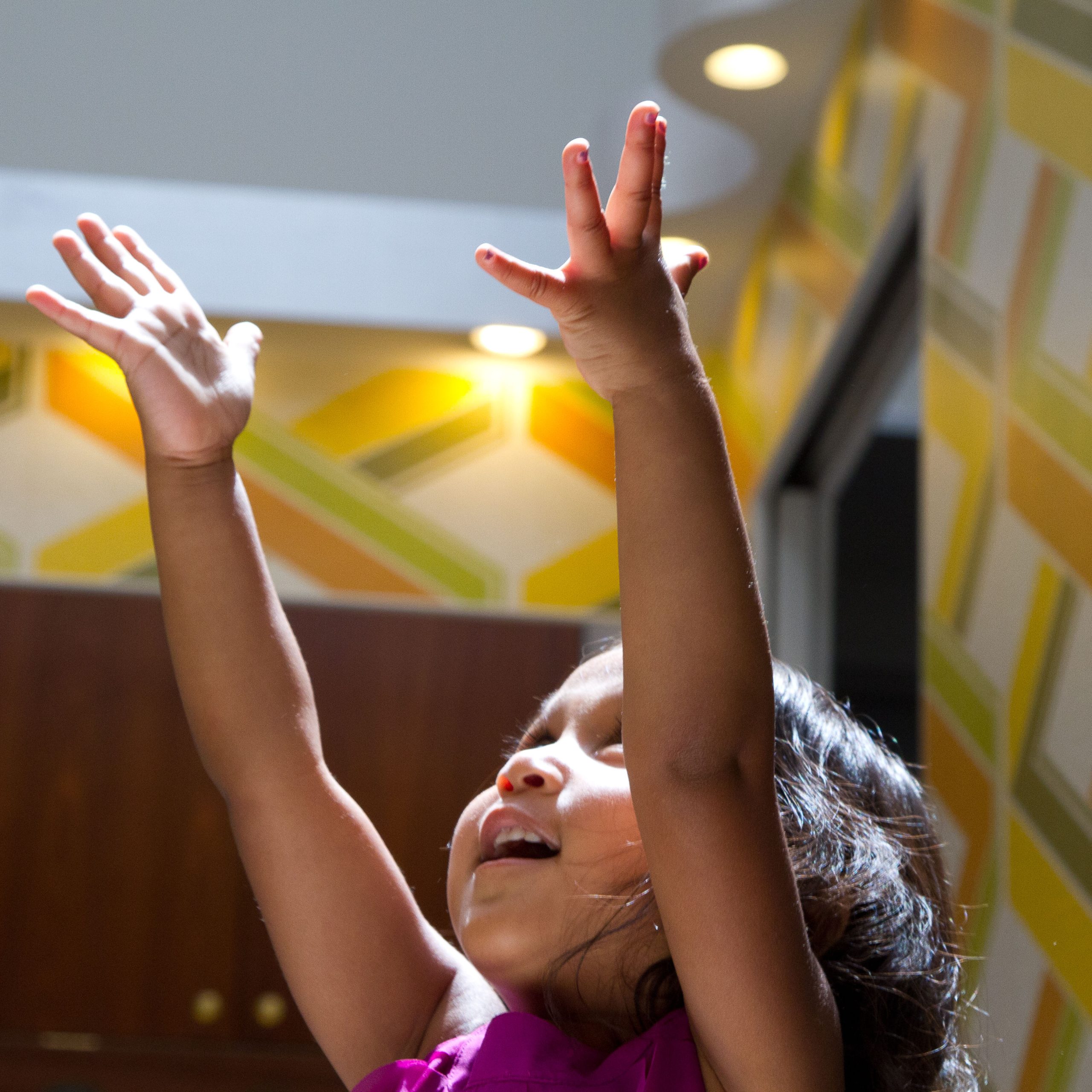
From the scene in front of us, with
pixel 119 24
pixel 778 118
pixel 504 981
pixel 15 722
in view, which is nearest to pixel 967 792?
pixel 504 981

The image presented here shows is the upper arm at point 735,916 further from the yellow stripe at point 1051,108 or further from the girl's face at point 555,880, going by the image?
the yellow stripe at point 1051,108

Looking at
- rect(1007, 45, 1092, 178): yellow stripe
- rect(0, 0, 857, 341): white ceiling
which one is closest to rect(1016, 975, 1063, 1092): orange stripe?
rect(1007, 45, 1092, 178): yellow stripe

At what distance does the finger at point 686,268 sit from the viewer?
1.93 feet

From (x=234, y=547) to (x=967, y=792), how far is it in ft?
2.68

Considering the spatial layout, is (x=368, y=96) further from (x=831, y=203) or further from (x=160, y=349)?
(x=160, y=349)

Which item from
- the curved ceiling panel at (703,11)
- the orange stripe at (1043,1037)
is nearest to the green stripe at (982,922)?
the orange stripe at (1043,1037)

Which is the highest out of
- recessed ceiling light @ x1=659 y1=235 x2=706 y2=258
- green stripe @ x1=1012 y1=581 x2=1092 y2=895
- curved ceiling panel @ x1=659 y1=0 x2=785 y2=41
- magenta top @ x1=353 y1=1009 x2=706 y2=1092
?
curved ceiling panel @ x1=659 y1=0 x2=785 y2=41

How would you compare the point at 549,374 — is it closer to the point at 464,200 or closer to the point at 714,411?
the point at 464,200

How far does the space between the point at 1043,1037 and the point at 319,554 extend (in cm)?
211

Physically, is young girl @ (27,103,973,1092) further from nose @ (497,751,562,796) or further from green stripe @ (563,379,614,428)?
green stripe @ (563,379,614,428)

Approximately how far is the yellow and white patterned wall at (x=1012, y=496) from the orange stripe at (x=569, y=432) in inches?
56.8

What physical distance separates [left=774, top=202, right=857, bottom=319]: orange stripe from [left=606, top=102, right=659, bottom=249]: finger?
1.45 m

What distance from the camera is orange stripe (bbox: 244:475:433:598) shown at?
294 centimetres

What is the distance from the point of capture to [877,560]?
219 cm
